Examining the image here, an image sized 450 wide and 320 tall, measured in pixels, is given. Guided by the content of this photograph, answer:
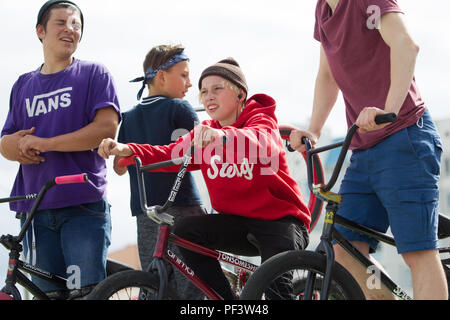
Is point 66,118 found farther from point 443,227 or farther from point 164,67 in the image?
point 443,227

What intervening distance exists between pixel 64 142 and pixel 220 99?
862mm

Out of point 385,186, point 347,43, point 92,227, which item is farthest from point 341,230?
point 92,227

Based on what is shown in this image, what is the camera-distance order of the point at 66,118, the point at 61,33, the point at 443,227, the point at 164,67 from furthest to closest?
1. the point at 164,67
2. the point at 61,33
3. the point at 66,118
4. the point at 443,227

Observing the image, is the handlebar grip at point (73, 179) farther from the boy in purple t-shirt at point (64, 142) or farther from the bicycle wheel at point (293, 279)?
the bicycle wheel at point (293, 279)

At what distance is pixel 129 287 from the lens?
250cm

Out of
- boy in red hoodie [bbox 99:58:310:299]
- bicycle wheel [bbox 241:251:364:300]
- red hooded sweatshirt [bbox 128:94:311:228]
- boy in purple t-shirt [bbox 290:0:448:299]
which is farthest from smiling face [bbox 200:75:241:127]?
bicycle wheel [bbox 241:251:364:300]

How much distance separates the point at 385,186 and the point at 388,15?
0.76 metres

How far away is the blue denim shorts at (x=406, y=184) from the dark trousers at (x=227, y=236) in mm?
313

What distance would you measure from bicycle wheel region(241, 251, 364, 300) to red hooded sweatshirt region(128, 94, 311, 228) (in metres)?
0.50

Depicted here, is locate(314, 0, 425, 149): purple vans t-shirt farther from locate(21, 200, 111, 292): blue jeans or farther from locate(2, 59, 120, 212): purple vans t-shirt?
locate(21, 200, 111, 292): blue jeans

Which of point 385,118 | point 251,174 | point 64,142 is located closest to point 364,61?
point 385,118

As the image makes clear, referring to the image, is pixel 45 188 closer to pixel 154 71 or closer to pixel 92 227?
pixel 92 227

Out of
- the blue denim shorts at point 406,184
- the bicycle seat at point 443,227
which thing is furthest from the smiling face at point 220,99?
the bicycle seat at point 443,227

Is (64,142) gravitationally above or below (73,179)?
above
